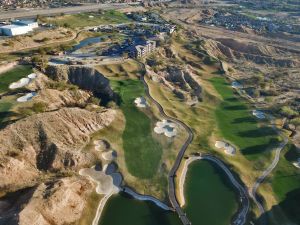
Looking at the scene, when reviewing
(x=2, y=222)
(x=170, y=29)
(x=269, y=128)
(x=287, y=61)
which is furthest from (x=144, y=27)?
(x=2, y=222)

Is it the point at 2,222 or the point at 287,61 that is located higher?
the point at 2,222

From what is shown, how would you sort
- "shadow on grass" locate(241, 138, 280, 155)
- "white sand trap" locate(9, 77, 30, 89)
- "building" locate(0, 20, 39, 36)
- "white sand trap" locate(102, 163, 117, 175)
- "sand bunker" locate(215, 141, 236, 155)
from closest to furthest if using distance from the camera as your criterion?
"white sand trap" locate(102, 163, 117, 175) → "sand bunker" locate(215, 141, 236, 155) → "shadow on grass" locate(241, 138, 280, 155) → "white sand trap" locate(9, 77, 30, 89) → "building" locate(0, 20, 39, 36)

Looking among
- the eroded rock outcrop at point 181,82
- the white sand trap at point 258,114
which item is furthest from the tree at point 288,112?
the eroded rock outcrop at point 181,82

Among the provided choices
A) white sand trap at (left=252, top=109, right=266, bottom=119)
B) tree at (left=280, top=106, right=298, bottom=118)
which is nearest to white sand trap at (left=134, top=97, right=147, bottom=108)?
white sand trap at (left=252, top=109, right=266, bottom=119)

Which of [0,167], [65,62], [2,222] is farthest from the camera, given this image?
[65,62]

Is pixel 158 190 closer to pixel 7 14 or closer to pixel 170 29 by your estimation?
pixel 170 29

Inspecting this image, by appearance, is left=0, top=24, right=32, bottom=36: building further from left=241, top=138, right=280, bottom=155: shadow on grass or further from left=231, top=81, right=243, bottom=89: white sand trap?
left=241, top=138, right=280, bottom=155: shadow on grass
